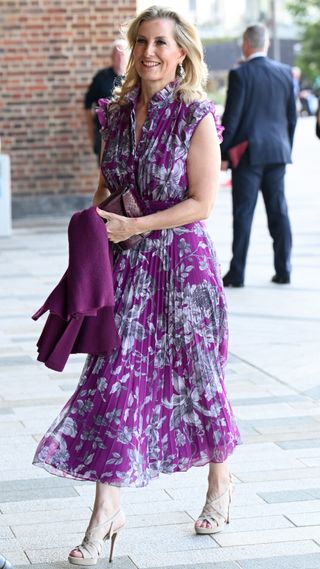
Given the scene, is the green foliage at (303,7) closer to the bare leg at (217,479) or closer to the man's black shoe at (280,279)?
the man's black shoe at (280,279)

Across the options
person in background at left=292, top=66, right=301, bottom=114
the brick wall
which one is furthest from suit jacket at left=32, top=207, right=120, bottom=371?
the brick wall

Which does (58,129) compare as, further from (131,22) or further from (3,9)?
(131,22)

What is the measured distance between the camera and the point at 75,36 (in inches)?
594

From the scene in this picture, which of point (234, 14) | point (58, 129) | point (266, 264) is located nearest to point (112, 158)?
point (266, 264)

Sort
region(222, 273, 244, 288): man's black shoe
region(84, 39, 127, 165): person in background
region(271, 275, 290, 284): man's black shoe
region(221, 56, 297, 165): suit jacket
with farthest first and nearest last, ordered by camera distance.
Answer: region(84, 39, 127, 165): person in background → region(271, 275, 290, 284): man's black shoe → region(222, 273, 244, 288): man's black shoe → region(221, 56, 297, 165): suit jacket

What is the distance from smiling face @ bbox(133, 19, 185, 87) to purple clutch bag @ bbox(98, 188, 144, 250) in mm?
381

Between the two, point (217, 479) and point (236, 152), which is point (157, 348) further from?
point (236, 152)

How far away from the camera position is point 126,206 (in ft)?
13.9

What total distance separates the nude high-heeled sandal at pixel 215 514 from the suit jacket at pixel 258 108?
5.56 meters

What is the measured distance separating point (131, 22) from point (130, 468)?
4.77ft

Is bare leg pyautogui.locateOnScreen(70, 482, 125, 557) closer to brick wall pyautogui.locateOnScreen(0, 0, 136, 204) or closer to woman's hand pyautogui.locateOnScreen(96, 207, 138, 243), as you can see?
woman's hand pyautogui.locateOnScreen(96, 207, 138, 243)

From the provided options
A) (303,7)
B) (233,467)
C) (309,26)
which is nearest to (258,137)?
(233,467)

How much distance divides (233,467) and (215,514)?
809 millimetres

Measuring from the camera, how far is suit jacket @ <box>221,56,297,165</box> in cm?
976
